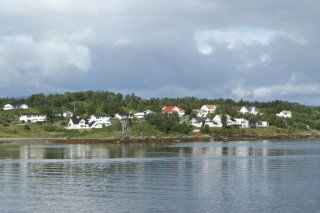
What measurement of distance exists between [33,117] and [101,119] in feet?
65.5

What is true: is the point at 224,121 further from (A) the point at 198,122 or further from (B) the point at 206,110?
(B) the point at 206,110

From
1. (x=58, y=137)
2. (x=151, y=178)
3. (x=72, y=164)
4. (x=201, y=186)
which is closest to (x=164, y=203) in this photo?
(x=201, y=186)

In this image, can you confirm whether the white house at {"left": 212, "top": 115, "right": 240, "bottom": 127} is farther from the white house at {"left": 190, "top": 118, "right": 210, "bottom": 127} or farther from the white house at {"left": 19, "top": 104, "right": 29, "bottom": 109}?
Result: the white house at {"left": 19, "top": 104, "right": 29, "bottom": 109}

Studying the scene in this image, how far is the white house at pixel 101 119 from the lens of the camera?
144 metres

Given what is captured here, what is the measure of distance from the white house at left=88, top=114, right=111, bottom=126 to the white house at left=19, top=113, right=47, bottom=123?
14050 mm

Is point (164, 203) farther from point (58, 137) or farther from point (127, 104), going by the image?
point (127, 104)

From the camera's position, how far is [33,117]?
149m

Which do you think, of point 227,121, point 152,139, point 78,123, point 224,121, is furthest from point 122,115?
point 152,139

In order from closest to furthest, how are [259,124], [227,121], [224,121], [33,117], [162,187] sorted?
[162,187] < [224,121] < [33,117] < [227,121] < [259,124]

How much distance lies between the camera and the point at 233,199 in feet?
105

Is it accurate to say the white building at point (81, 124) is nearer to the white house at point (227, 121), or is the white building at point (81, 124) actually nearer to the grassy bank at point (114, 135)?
the grassy bank at point (114, 135)

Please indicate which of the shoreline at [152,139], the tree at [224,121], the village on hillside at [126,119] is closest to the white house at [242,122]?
the village on hillside at [126,119]

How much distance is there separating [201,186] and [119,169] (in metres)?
14.9

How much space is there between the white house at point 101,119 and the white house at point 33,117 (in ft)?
46.1
